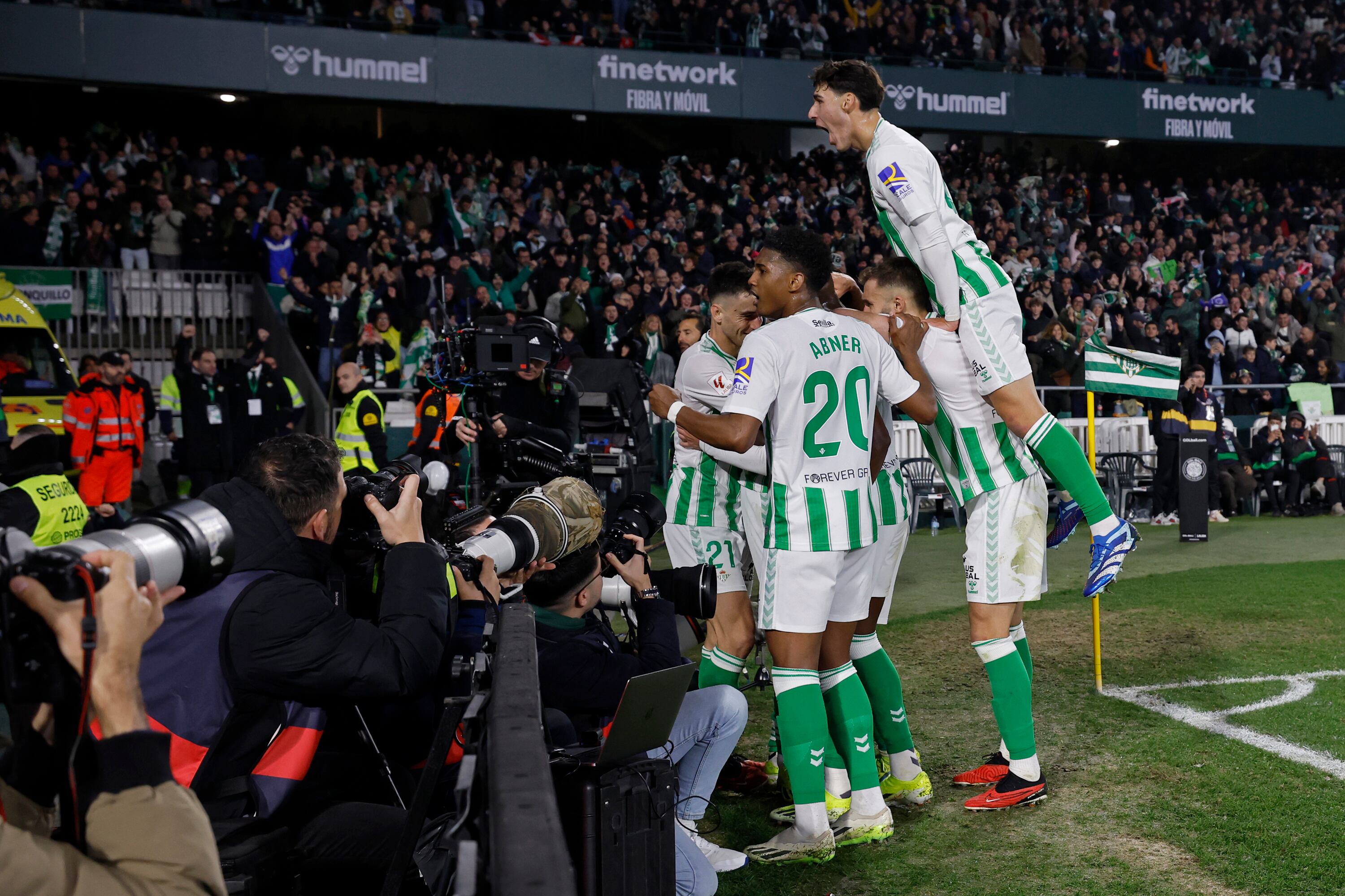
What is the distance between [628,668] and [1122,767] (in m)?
2.57

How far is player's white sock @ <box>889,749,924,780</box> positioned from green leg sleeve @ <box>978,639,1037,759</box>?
35cm

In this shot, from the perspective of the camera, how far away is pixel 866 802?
406 centimetres

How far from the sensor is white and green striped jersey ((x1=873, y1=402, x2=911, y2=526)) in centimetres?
446

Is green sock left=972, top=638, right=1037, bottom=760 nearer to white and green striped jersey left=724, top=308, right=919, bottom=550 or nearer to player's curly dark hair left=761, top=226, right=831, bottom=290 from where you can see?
white and green striped jersey left=724, top=308, right=919, bottom=550

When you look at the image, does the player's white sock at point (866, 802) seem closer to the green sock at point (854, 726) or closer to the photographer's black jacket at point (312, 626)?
the green sock at point (854, 726)

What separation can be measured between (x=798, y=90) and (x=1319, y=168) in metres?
15.1

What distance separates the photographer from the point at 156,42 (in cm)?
1720

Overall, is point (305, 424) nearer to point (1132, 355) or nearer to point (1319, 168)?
point (1132, 355)

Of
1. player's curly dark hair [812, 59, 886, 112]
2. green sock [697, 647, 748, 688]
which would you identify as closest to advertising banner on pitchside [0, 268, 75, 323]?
green sock [697, 647, 748, 688]

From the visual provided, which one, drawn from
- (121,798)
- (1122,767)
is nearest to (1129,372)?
(1122,767)

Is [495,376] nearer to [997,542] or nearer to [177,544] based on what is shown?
[997,542]

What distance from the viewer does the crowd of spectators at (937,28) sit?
19.7 m

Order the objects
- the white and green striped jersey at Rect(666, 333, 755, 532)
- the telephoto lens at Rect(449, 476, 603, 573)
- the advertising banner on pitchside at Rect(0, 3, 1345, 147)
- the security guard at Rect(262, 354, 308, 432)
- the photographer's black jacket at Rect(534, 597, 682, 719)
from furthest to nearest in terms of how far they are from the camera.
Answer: the advertising banner on pitchside at Rect(0, 3, 1345, 147) → the security guard at Rect(262, 354, 308, 432) → the white and green striped jersey at Rect(666, 333, 755, 532) → the photographer's black jacket at Rect(534, 597, 682, 719) → the telephoto lens at Rect(449, 476, 603, 573)

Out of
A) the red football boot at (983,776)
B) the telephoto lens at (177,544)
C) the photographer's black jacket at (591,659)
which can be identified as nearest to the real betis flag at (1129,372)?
the red football boot at (983,776)
